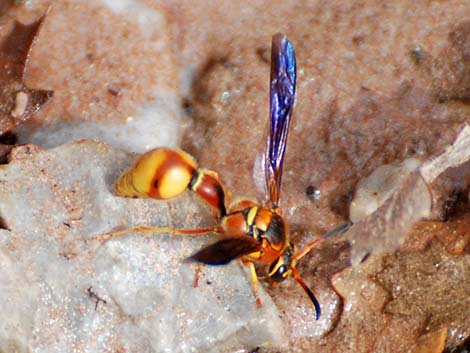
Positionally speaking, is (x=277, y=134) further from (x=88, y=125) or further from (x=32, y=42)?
(x=32, y=42)

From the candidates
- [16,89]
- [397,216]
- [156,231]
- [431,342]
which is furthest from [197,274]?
[16,89]

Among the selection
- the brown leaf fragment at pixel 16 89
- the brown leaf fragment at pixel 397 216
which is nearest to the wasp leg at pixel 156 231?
the brown leaf fragment at pixel 397 216

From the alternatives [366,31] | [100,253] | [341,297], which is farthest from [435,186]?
[100,253]

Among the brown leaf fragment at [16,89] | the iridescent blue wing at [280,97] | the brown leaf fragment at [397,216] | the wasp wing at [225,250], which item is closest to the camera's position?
the wasp wing at [225,250]

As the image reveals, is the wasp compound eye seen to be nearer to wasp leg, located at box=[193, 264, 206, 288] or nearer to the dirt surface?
the dirt surface

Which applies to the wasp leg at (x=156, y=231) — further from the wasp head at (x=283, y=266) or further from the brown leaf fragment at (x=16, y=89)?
the brown leaf fragment at (x=16, y=89)

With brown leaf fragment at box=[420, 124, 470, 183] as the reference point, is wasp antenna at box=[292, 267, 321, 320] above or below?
below

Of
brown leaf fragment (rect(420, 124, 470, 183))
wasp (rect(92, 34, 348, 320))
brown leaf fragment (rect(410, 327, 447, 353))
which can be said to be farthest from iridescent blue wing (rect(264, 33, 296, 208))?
brown leaf fragment (rect(410, 327, 447, 353))
